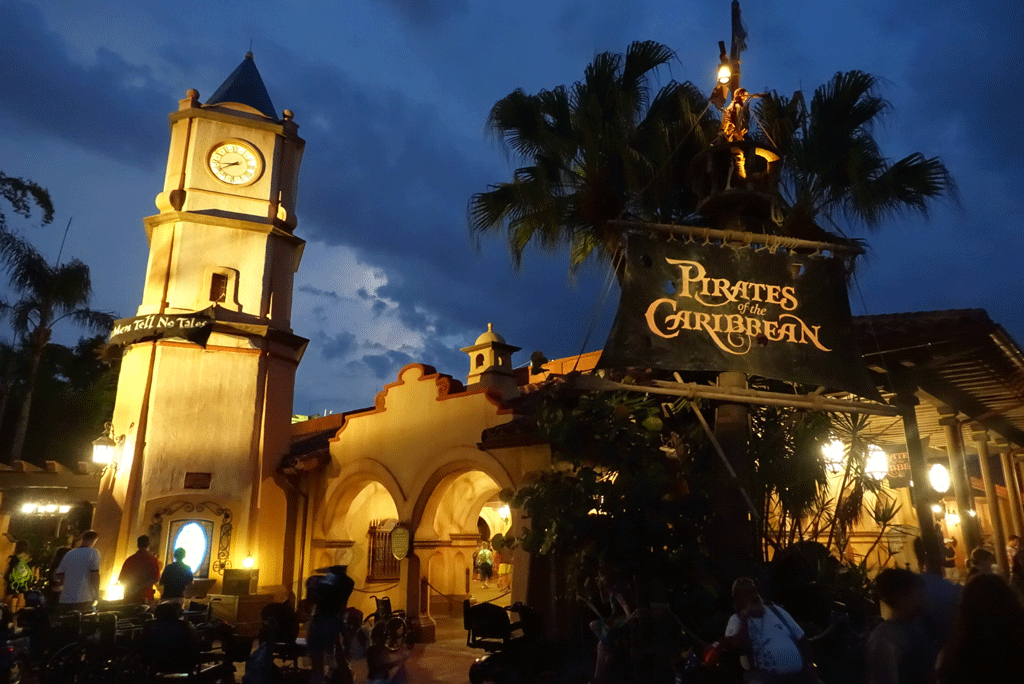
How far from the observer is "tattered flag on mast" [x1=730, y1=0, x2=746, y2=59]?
391 inches

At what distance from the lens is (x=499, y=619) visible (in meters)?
8.63

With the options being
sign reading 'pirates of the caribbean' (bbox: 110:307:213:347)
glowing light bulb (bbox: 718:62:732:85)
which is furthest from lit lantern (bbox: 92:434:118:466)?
glowing light bulb (bbox: 718:62:732:85)

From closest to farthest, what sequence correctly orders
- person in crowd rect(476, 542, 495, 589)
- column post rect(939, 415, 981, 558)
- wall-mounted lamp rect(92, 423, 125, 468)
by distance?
column post rect(939, 415, 981, 558) → wall-mounted lamp rect(92, 423, 125, 468) → person in crowd rect(476, 542, 495, 589)

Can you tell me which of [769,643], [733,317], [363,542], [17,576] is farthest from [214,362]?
[769,643]

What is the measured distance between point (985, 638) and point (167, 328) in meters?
15.9

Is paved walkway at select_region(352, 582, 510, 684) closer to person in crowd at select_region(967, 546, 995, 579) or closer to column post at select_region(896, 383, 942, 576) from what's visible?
column post at select_region(896, 383, 942, 576)

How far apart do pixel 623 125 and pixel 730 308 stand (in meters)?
3.68

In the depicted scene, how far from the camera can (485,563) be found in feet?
72.5

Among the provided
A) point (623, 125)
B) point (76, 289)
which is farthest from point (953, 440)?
Result: point (76, 289)

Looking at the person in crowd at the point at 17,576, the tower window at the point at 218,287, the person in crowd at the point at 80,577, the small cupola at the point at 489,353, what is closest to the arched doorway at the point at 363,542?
the small cupola at the point at 489,353

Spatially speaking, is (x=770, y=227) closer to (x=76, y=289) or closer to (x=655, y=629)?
(x=655, y=629)

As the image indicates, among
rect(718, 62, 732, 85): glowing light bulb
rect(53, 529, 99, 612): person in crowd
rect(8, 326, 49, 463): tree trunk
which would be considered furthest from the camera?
rect(8, 326, 49, 463): tree trunk

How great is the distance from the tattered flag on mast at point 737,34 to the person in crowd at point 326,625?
8.27 meters

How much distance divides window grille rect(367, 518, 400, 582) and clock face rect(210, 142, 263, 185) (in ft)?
29.4
